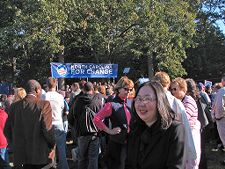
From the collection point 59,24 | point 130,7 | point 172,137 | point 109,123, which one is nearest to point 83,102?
point 109,123

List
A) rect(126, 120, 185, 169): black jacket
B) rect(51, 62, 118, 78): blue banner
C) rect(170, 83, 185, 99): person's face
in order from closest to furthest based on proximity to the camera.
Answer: rect(126, 120, 185, 169): black jacket, rect(170, 83, 185, 99): person's face, rect(51, 62, 118, 78): blue banner

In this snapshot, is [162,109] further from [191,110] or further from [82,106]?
[82,106]

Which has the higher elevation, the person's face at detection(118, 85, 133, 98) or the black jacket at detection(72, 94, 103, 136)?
the person's face at detection(118, 85, 133, 98)

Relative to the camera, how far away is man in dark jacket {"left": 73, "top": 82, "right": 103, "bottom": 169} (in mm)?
6832

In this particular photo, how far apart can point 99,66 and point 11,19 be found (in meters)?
17.7

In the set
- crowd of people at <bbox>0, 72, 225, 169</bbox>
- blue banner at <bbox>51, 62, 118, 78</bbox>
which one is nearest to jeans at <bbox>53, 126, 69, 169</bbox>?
crowd of people at <bbox>0, 72, 225, 169</bbox>

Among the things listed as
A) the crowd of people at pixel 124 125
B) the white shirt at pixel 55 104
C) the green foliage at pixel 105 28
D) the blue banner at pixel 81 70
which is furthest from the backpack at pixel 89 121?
the green foliage at pixel 105 28

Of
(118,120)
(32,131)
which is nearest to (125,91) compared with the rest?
(118,120)

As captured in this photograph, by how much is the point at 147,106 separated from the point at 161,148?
340 millimetres

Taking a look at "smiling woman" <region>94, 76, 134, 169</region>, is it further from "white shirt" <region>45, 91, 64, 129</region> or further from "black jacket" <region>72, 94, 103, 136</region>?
"white shirt" <region>45, 91, 64, 129</region>

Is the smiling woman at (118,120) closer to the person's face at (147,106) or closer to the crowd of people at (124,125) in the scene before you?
the crowd of people at (124,125)

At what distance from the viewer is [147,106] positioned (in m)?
2.97

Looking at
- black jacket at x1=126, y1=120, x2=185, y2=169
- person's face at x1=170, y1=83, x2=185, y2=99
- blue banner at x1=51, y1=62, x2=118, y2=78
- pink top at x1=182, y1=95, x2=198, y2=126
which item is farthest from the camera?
blue banner at x1=51, y1=62, x2=118, y2=78

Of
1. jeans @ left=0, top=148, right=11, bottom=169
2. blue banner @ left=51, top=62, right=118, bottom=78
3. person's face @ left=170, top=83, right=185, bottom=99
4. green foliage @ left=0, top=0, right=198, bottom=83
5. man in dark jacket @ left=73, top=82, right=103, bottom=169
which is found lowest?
jeans @ left=0, top=148, right=11, bottom=169
